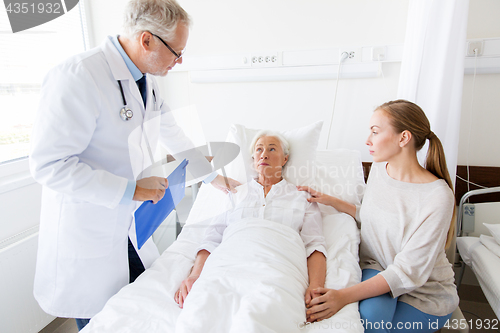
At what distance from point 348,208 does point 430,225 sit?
1.89 feet

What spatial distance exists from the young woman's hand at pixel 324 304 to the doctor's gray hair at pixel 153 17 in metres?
1.12

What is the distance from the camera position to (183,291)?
3.99 feet

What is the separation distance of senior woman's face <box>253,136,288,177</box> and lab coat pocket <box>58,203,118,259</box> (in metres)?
0.84

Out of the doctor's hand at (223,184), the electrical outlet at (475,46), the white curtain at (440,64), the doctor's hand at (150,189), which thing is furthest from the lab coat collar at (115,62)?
the electrical outlet at (475,46)

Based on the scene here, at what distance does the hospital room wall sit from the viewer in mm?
1934

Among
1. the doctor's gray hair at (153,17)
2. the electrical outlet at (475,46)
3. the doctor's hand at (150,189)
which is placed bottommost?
the doctor's hand at (150,189)

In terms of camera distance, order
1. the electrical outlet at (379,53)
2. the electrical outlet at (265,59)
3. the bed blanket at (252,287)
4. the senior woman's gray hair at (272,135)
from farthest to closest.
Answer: the electrical outlet at (265,59) < the electrical outlet at (379,53) < the senior woman's gray hair at (272,135) < the bed blanket at (252,287)

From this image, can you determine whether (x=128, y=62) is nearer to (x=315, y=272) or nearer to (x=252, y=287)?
(x=252, y=287)

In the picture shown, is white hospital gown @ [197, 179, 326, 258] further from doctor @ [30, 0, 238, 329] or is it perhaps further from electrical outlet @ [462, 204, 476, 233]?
electrical outlet @ [462, 204, 476, 233]

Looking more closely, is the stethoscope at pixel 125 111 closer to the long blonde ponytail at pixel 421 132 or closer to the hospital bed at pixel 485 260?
the long blonde ponytail at pixel 421 132

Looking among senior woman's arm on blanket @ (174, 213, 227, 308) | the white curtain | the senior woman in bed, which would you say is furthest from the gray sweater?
senior woman's arm on blanket @ (174, 213, 227, 308)

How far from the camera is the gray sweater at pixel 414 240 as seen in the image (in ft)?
3.85

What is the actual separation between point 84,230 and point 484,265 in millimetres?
1822

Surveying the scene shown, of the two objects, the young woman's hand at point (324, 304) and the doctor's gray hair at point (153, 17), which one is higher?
the doctor's gray hair at point (153, 17)
